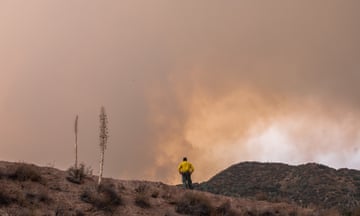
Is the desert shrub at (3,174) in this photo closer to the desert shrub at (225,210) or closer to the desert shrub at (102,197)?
the desert shrub at (102,197)

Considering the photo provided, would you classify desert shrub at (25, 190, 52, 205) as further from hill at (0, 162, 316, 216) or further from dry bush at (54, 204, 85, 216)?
dry bush at (54, 204, 85, 216)

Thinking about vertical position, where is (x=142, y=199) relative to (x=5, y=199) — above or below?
above

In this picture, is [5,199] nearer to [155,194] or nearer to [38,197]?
[38,197]

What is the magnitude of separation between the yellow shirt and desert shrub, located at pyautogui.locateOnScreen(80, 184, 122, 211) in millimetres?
5511

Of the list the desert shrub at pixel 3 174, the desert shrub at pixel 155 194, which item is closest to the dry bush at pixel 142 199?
the desert shrub at pixel 155 194

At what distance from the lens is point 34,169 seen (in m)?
28.0

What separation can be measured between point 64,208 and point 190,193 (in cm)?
824

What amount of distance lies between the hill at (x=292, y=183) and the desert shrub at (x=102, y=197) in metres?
37.6

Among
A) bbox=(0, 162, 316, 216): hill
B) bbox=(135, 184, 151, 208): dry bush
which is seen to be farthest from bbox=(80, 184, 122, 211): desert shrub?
bbox=(135, 184, 151, 208): dry bush

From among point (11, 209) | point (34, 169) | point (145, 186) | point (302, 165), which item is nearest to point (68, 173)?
point (34, 169)

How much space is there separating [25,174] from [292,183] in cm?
5595

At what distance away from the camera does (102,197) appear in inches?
1076

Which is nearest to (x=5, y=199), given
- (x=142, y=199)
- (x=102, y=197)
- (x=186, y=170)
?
(x=102, y=197)

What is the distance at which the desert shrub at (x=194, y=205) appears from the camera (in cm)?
2927
